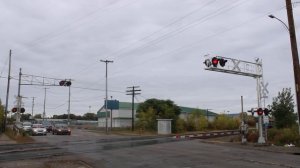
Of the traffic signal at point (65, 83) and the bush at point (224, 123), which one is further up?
the traffic signal at point (65, 83)

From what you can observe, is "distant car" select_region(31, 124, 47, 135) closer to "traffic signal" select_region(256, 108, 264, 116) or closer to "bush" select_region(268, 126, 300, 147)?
"bush" select_region(268, 126, 300, 147)

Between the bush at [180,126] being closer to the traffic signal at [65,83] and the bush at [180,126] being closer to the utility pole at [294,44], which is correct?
the traffic signal at [65,83]

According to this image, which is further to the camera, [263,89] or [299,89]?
[263,89]

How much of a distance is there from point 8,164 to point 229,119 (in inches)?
2646

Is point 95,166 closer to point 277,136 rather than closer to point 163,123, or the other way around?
point 277,136

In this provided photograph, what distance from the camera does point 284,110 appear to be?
3616 centimetres

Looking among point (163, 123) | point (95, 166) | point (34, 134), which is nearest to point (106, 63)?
point (163, 123)

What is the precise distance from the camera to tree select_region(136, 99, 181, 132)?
67.2 metres

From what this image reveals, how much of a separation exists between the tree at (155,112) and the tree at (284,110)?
28.5 meters

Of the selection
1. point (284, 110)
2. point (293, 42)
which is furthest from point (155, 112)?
point (293, 42)

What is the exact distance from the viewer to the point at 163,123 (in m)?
59.3

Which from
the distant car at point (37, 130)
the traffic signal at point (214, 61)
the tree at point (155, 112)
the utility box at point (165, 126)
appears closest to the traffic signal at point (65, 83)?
the distant car at point (37, 130)

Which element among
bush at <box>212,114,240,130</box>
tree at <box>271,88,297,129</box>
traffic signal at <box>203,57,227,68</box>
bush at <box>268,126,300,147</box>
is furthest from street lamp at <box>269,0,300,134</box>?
bush at <box>212,114,240,130</box>

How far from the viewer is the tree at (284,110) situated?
36.1m
